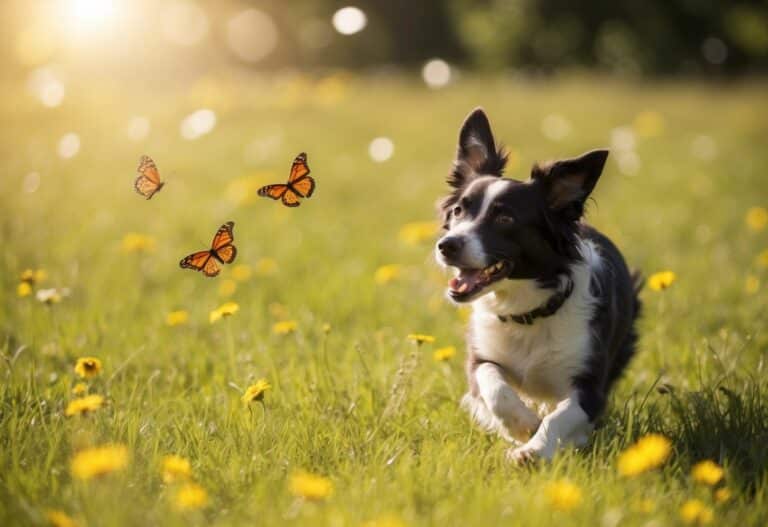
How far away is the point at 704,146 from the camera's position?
1023cm

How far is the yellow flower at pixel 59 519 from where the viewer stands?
2.04m

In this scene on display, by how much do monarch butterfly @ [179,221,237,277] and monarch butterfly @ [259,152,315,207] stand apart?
0.53 feet

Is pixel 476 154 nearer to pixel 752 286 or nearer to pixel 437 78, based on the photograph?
pixel 752 286

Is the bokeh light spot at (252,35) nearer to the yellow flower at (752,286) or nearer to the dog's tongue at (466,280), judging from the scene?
the yellow flower at (752,286)

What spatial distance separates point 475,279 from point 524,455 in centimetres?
71

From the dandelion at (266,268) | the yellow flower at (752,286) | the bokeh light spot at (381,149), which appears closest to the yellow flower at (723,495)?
the yellow flower at (752,286)

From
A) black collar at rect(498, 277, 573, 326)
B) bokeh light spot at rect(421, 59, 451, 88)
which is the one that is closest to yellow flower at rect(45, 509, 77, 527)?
black collar at rect(498, 277, 573, 326)

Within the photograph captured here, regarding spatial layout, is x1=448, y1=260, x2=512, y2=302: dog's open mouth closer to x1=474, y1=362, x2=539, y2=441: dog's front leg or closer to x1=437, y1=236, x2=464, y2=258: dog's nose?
x1=437, y1=236, x2=464, y2=258: dog's nose

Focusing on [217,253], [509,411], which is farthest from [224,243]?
[509,411]

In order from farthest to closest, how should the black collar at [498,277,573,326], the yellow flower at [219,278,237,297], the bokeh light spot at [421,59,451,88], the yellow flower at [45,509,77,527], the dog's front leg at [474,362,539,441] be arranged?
the bokeh light spot at [421,59,451,88] < the yellow flower at [219,278,237,297] < the black collar at [498,277,573,326] < the dog's front leg at [474,362,539,441] < the yellow flower at [45,509,77,527]

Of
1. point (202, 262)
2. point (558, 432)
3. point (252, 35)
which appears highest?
point (202, 262)

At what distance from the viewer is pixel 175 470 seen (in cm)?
217

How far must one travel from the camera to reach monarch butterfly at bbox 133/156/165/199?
7.85 feet

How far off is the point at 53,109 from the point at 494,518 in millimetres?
9388
